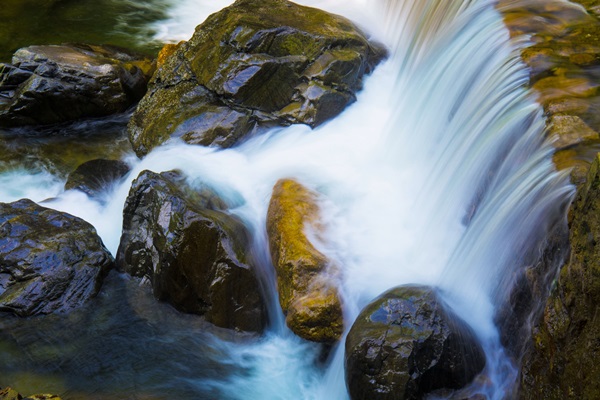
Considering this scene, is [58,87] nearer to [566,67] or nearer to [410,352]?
[410,352]

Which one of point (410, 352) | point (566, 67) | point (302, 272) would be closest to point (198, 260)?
point (302, 272)

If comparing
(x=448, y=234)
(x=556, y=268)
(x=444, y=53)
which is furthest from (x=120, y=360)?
(x=444, y=53)

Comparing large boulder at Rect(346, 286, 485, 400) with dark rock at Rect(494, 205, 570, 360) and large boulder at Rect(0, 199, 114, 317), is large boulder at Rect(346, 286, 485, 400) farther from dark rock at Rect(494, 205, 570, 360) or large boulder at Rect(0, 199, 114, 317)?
large boulder at Rect(0, 199, 114, 317)

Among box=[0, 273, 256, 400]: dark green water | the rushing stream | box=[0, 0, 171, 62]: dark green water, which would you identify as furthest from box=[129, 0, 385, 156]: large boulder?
box=[0, 0, 171, 62]: dark green water

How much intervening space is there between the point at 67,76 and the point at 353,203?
13.6ft

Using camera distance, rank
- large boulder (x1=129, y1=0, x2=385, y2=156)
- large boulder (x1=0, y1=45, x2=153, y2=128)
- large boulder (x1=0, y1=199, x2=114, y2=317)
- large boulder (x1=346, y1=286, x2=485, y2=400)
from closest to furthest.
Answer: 1. large boulder (x1=346, y1=286, x2=485, y2=400)
2. large boulder (x1=0, y1=199, x2=114, y2=317)
3. large boulder (x1=129, y1=0, x2=385, y2=156)
4. large boulder (x1=0, y1=45, x2=153, y2=128)

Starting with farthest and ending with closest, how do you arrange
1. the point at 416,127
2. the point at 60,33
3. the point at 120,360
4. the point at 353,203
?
the point at 60,33
the point at 416,127
the point at 353,203
the point at 120,360

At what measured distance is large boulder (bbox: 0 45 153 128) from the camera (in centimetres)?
829

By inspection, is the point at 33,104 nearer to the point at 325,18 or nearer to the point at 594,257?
the point at 325,18

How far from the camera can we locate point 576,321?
147 inches

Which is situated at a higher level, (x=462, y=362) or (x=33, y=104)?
(x=462, y=362)

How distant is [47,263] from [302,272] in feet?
7.69

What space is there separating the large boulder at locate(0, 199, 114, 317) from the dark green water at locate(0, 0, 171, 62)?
458 cm

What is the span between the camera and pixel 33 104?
27.2 ft
